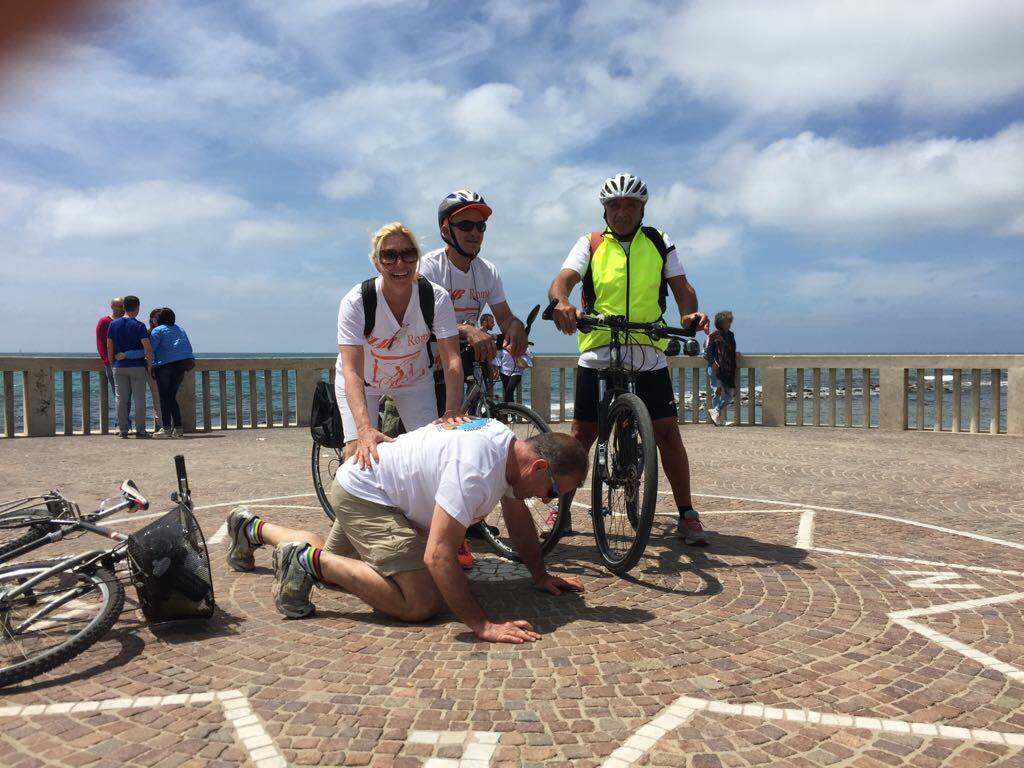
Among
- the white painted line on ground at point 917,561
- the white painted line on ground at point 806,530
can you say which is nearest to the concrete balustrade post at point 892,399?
the white painted line on ground at point 806,530

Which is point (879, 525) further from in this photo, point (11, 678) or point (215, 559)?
point (11, 678)

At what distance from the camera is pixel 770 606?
150 inches

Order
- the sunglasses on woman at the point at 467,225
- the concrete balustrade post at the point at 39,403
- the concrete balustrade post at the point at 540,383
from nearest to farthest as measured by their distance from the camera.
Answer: the sunglasses on woman at the point at 467,225 → the concrete balustrade post at the point at 39,403 → the concrete balustrade post at the point at 540,383

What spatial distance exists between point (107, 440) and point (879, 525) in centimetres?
1104

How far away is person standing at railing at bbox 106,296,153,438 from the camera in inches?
478

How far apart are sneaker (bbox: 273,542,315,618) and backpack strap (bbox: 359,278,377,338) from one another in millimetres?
1343

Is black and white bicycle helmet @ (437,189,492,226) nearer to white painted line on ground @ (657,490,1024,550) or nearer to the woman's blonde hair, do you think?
the woman's blonde hair

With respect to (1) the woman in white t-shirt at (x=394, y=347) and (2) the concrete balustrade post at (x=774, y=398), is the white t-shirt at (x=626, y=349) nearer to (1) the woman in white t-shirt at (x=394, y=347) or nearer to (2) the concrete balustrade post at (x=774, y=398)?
(1) the woman in white t-shirt at (x=394, y=347)

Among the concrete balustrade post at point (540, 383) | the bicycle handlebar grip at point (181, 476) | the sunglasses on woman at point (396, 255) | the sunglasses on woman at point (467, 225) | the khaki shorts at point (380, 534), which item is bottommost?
the khaki shorts at point (380, 534)

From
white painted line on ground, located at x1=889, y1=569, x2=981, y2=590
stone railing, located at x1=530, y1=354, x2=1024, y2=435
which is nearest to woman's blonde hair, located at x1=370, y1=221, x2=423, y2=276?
white painted line on ground, located at x1=889, y1=569, x2=981, y2=590

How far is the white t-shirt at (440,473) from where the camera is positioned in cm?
340

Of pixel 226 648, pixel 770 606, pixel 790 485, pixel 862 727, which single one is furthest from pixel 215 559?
pixel 790 485

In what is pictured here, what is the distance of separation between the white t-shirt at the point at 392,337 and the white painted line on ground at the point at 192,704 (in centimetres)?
192

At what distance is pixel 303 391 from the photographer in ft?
46.4
